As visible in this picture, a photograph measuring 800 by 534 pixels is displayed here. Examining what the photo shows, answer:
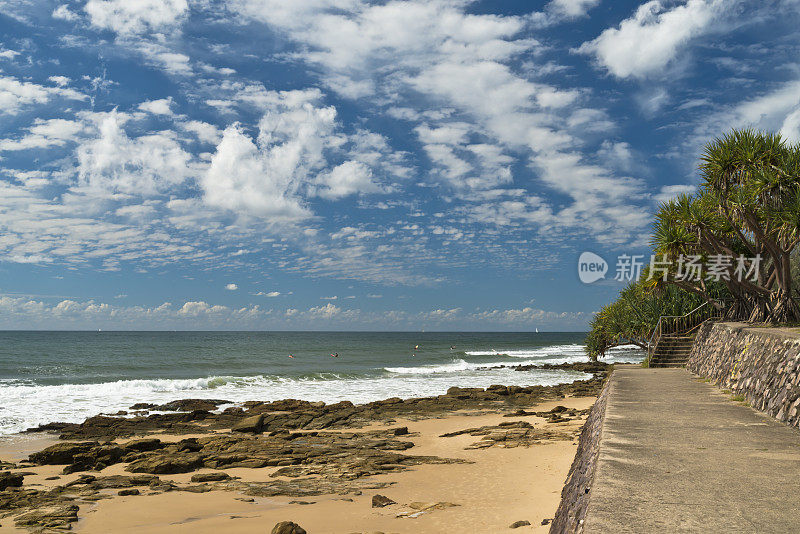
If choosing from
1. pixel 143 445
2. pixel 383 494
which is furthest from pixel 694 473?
pixel 143 445

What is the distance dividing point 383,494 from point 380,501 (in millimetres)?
867

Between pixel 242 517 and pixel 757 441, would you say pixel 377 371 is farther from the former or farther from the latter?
pixel 757 441

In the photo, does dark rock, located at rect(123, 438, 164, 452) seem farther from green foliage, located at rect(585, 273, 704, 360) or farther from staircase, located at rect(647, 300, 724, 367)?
green foliage, located at rect(585, 273, 704, 360)

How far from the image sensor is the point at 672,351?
21688mm

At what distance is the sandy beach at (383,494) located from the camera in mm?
→ 8672

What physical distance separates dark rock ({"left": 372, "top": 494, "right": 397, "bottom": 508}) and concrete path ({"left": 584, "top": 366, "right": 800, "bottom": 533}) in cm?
410

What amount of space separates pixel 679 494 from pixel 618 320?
78.4 ft

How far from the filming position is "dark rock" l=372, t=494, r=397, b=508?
9.55 metres

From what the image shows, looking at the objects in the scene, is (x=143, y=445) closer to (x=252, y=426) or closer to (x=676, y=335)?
(x=252, y=426)

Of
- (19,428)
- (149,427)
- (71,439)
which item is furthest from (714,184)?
(19,428)

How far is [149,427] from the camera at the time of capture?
786 inches

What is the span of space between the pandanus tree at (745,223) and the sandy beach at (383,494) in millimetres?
8734

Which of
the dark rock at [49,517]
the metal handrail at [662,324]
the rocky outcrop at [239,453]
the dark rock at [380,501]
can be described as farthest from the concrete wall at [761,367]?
the dark rock at [49,517]

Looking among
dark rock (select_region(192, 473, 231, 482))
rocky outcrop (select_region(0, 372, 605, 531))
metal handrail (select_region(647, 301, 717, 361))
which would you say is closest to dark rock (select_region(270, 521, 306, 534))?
rocky outcrop (select_region(0, 372, 605, 531))
